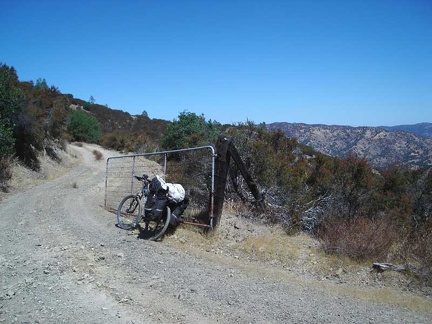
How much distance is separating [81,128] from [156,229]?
1437 inches

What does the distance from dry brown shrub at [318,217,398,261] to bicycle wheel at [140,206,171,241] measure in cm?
324

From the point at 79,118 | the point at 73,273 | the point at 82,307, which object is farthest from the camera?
the point at 79,118

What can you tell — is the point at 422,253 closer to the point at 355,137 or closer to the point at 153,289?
the point at 153,289

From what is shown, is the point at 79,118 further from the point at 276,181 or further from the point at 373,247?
the point at 373,247

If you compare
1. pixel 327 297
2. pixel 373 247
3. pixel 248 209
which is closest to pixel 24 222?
pixel 248 209

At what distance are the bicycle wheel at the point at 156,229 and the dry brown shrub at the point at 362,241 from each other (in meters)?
3.24

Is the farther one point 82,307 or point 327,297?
point 327,297

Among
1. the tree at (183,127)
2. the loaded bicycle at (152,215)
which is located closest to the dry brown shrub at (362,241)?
the loaded bicycle at (152,215)

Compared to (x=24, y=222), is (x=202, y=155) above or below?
above

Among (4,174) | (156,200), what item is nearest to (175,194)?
(156,200)

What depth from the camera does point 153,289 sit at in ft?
15.9

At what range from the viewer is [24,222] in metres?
8.59

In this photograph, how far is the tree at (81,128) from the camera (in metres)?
39.9

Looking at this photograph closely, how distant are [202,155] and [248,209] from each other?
2080 mm
